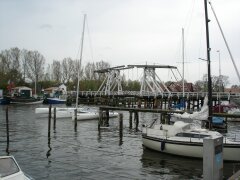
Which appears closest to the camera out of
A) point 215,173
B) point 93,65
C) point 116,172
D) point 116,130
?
point 215,173

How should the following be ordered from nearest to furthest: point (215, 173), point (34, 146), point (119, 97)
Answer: point (215, 173) → point (34, 146) → point (119, 97)

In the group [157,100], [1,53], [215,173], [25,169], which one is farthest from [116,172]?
[1,53]

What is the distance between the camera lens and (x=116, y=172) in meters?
21.2

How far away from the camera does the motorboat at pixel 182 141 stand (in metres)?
23.3

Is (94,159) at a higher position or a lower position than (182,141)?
lower

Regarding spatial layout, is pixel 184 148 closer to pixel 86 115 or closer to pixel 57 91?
pixel 86 115

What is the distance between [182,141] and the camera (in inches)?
973

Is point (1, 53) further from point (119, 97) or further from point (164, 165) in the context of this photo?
point (164, 165)

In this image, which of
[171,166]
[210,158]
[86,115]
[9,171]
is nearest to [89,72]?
[86,115]

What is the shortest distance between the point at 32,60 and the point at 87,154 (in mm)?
122725

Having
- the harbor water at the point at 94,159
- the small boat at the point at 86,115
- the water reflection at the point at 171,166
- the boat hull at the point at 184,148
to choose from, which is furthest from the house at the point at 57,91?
Answer: the water reflection at the point at 171,166

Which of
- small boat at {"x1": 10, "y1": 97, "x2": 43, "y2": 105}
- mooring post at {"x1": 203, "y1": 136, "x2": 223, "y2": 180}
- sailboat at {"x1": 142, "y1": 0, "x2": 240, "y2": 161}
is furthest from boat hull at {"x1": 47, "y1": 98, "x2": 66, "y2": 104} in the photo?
mooring post at {"x1": 203, "y1": 136, "x2": 223, "y2": 180}

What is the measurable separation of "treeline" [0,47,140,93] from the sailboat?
108m

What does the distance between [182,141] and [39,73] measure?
421 feet
